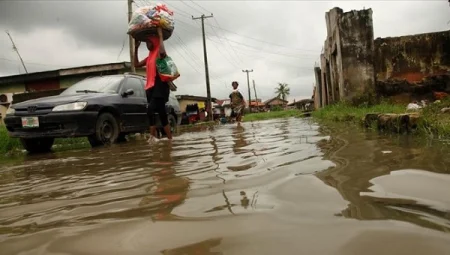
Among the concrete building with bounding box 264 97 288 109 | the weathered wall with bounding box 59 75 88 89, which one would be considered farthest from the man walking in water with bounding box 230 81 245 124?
the concrete building with bounding box 264 97 288 109

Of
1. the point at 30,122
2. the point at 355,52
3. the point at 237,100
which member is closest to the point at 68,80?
the point at 237,100

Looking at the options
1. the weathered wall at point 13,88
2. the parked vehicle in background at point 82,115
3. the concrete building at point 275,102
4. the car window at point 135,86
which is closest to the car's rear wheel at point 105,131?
the parked vehicle in background at point 82,115

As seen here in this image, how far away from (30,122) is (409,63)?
9.99 metres

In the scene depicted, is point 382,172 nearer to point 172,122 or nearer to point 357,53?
point 172,122

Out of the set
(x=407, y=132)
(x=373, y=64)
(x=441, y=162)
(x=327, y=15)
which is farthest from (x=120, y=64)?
(x=441, y=162)

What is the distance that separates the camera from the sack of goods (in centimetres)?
534

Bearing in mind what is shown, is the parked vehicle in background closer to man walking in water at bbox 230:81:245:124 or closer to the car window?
the car window

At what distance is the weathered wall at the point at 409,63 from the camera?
1012 centimetres

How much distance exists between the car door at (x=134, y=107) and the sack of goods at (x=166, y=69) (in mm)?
1402

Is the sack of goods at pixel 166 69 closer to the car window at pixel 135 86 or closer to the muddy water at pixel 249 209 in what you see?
the car window at pixel 135 86

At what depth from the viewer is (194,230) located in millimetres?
1202

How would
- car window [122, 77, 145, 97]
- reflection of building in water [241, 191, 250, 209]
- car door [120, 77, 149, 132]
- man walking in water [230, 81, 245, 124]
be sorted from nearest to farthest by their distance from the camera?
reflection of building in water [241, 191, 250, 209]
car door [120, 77, 149, 132]
car window [122, 77, 145, 97]
man walking in water [230, 81, 245, 124]

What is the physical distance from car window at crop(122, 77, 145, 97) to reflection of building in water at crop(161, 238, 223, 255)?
19.2 ft

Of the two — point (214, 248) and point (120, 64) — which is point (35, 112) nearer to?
point (214, 248)
